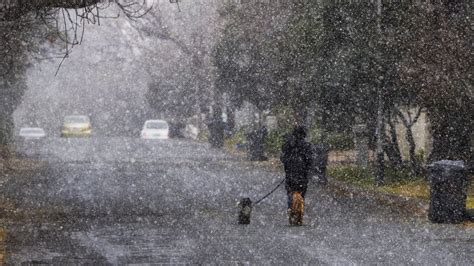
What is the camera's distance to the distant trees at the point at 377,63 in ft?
66.7

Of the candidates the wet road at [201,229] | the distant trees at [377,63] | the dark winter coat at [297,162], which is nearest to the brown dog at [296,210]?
the wet road at [201,229]

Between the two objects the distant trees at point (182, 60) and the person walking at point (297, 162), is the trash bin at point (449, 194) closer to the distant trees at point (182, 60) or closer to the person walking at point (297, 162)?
the person walking at point (297, 162)

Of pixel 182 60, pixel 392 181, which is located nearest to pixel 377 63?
pixel 392 181

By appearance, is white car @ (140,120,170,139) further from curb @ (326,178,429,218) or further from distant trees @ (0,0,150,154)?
curb @ (326,178,429,218)

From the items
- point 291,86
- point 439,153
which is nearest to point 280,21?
point 291,86

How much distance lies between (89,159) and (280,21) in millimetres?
10542

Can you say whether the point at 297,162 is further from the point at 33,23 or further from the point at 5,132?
the point at 5,132

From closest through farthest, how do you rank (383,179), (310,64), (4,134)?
1. (383,179)
2. (310,64)
3. (4,134)

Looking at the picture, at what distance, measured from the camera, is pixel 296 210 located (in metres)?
14.5

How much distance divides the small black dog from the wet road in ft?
0.43

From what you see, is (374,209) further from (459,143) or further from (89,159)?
(89,159)

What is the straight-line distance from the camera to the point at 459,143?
2416cm

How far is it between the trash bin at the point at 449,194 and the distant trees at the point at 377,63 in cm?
426

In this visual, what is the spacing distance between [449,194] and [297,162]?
8.91 feet
